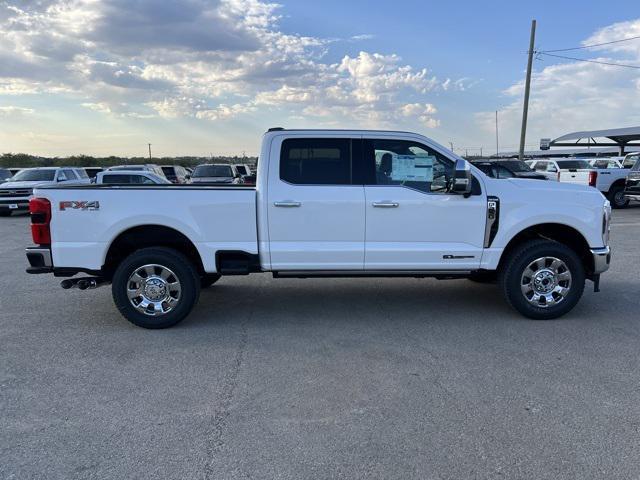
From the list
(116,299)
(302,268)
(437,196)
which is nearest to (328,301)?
(302,268)

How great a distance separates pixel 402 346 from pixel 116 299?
9.64 feet

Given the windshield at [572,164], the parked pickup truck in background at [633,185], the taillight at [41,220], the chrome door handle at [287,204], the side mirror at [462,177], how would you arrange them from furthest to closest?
the windshield at [572,164]
the parked pickup truck in background at [633,185]
the chrome door handle at [287,204]
the taillight at [41,220]
the side mirror at [462,177]

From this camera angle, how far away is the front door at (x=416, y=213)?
212 inches

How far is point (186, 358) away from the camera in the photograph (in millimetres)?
4598

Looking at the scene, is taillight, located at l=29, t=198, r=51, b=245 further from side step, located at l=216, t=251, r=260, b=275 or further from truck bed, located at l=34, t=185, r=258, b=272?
side step, located at l=216, t=251, r=260, b=275

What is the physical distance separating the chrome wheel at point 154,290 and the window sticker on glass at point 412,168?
8.49 feet

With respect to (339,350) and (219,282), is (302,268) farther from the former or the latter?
(219,282)

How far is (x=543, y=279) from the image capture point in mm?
5523

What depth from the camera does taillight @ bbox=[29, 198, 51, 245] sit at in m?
5.18

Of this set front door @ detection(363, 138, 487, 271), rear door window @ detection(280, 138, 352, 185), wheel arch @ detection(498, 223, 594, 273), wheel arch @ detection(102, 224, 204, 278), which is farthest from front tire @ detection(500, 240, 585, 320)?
wheel arch @ detection(102, 224, 204, 278)

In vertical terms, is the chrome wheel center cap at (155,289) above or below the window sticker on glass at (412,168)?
below

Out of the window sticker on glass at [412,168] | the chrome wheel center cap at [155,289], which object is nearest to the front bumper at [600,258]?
the window sticker on glass at [412,168]

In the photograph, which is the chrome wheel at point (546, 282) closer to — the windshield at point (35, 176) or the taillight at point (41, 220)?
the taillight at point (41, 220)

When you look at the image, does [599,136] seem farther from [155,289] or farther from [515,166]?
[155,289]
